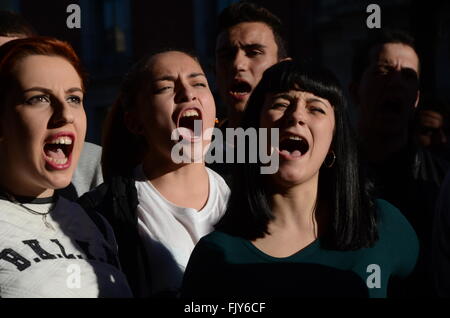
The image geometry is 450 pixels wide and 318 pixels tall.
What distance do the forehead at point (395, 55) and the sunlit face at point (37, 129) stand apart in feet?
6.17

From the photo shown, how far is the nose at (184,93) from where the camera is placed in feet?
9.91

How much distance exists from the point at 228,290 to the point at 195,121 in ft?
2.94

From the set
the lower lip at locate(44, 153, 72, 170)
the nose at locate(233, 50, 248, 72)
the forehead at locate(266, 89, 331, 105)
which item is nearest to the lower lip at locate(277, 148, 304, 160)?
the forehead at locate(266, 89, 331, 105)

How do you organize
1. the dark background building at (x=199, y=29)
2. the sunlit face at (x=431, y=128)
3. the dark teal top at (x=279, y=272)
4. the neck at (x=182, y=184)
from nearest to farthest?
1. the dark teal top at (x=279, y=272)
2. the neck at (x=182, y=184)
3. the sunlit face at (x=431, y=128)
4. the dark background building at (x=199, y=29)

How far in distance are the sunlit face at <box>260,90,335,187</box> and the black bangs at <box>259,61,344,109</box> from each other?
0.02m

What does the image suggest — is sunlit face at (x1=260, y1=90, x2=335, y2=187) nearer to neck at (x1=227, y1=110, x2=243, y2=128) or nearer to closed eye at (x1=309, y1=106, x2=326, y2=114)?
closed eye at (x1=309, y1=106, x2=326, y2=114)

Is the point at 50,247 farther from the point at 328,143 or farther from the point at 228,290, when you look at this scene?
the point at 328,143

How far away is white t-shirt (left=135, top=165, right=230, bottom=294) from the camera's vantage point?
2744mm

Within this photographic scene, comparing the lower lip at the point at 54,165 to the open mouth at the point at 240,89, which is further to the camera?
the open mouth at the point at 240,89

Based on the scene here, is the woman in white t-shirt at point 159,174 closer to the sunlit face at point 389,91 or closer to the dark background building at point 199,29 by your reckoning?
the sunlit face at point 389,91

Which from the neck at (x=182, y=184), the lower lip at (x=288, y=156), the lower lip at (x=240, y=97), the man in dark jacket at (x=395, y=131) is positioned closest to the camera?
the lower lip at (x=288, y=156)

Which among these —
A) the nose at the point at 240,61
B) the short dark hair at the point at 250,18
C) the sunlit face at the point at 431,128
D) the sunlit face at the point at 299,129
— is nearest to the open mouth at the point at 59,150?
the sunlit face at the point at 299,129

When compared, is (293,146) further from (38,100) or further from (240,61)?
(240,61)

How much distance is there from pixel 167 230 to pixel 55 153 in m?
0.59
